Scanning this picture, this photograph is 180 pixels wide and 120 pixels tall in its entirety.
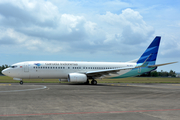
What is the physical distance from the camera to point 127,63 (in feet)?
121

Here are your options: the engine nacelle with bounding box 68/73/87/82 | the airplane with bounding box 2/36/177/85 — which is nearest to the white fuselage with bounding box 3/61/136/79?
the airplane with bounding box 2/36/177/85

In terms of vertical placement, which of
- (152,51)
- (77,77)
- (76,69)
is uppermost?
(152,51)

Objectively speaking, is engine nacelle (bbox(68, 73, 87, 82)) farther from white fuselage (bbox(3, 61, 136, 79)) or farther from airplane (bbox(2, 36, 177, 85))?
white fuselage (bbox(3, 61, 136, 79))

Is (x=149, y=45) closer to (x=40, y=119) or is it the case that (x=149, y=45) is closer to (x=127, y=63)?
(x=127, y=63)

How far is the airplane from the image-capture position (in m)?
30.7

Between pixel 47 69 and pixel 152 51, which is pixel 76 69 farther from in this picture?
pixel 152 51

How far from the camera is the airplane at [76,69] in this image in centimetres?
3073

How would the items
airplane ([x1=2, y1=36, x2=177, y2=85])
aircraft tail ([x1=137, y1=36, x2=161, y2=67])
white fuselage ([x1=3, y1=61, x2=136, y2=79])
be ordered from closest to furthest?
1. white fuselage ([x1=3, y1=61, x2=136, y2=79])
2. airplane ([x1=2, y1=36, x2=177, y2=85])
3. aircraft tail ([x1=137, y1=36, x2=161, y2=67])

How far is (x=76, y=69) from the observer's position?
3322 centimetres

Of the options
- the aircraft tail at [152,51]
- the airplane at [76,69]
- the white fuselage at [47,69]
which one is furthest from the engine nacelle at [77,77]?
the aircraft tail at [152,51]

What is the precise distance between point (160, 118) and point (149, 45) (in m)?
30.5

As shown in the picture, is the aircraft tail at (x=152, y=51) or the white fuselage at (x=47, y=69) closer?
the white fuselage at (x=47, y=69)

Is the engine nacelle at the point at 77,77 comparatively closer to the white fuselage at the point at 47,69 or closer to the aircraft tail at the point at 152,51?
the white fuselage at the point at 47,69

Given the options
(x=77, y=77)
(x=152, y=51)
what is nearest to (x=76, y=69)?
(x=77, y=77)
